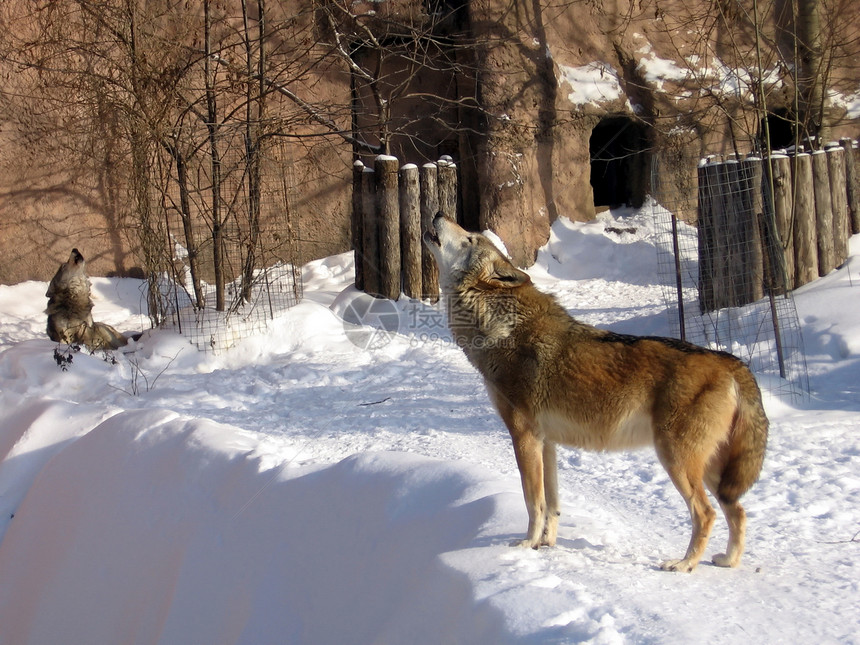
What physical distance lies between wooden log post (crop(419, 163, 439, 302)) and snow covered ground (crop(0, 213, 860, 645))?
4.48 feet

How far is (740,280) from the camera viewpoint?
870 centimetres

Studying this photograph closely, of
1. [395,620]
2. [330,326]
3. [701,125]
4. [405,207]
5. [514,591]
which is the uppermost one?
[701,125]

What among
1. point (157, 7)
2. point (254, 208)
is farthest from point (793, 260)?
point (157, 7)

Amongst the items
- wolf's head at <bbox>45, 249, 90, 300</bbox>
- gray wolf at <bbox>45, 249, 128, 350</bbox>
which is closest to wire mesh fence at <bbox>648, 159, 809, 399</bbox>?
gray wolf at <bbox>45, 249, 128, 350</bbox>

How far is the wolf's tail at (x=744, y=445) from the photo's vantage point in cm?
377

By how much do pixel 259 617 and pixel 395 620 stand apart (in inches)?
49.0

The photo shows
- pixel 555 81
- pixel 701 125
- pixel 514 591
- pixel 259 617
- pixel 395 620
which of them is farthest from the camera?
pixel 701 125

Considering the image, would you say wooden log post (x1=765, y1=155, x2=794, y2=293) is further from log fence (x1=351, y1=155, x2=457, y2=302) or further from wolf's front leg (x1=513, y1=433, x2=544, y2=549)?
wolf's front leg (x1=513, y1=433, x2=544, y2=549)

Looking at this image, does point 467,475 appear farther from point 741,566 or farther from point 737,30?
point 737,30

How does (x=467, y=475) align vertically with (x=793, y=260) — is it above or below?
below

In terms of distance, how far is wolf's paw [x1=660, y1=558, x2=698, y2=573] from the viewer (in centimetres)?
366

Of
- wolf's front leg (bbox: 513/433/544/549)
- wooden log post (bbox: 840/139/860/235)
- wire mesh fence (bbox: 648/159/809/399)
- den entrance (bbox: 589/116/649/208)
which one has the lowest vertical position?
wolf's front leg (bbox: 513/433/544/549)

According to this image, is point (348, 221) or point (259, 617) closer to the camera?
point (259, 617)

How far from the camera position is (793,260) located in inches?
350
